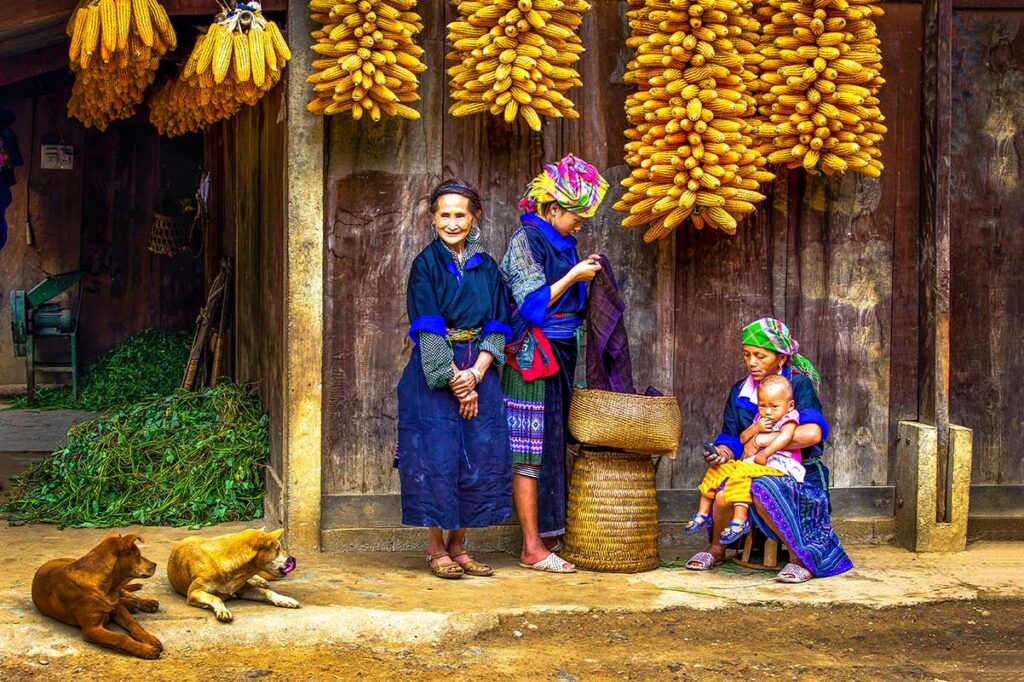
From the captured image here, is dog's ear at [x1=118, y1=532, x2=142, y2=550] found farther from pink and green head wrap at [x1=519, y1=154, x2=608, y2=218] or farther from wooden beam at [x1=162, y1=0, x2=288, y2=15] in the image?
wooden beam at [x1=162, y1=0, x2=288, y2=15]

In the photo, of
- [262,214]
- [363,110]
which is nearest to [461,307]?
[363,110]

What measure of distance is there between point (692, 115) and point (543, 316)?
3.70ft

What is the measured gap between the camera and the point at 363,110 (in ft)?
19.6

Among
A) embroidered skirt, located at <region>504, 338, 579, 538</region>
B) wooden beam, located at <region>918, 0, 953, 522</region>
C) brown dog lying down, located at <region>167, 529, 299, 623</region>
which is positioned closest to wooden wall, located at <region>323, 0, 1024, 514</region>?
wooden beam, located at <region>918, 0, 953, 522</region>

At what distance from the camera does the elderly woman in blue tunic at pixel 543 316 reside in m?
5.75

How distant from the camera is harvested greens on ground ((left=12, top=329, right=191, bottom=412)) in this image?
11.4 metres

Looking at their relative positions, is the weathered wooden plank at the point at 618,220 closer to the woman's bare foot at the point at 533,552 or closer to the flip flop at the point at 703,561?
the flip flop at the point at 703,561

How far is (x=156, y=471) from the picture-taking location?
7.02m

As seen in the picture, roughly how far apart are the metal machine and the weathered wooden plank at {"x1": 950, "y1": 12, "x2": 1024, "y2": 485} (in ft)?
26.9

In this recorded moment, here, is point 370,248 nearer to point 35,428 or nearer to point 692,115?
point 692,115

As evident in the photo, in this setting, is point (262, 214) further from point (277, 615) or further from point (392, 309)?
point (277, 615)

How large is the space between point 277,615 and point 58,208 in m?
9.09

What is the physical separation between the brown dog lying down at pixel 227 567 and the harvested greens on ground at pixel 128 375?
6127 mm

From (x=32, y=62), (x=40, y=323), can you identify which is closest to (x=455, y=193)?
(x=32, y=62)
